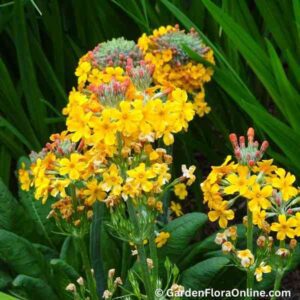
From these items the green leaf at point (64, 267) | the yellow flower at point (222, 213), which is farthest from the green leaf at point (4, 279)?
the yellow flower at point (222, 213)

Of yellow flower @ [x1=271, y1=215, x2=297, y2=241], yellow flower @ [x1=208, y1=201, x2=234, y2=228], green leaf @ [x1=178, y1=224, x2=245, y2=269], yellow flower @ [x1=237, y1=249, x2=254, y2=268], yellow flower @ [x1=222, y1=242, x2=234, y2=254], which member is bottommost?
green leaf @ [x1=178, y1=224, x2=245, y2=269]

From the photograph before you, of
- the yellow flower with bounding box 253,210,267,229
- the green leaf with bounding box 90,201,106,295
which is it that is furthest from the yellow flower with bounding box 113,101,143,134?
the green leaf with bounding box 90,201,106,295

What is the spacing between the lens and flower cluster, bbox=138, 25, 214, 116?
215 cm

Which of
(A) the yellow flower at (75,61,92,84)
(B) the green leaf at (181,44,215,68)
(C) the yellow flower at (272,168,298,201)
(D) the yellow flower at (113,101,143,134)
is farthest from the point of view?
(B) the green leaf at (181,44,215,68)

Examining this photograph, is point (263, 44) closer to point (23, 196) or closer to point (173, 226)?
point (173, 226)

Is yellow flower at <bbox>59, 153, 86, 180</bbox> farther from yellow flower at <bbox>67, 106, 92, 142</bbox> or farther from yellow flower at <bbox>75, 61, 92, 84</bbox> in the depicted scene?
yellow flower at <bbox>75, 61, 92, 84</bbox>

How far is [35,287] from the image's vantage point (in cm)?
196

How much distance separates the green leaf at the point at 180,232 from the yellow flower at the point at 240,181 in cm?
50

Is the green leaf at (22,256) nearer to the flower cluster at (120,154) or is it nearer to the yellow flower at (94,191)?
the flower cluster at (120,154)

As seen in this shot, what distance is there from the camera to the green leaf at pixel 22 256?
6.36 feet

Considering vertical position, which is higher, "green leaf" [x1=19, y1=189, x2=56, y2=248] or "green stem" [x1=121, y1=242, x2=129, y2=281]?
"green leaf" [x1=19, y1=189, x2=56, y2=248]

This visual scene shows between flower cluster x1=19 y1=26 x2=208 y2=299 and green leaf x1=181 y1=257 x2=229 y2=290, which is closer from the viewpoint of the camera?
flower cluster x1=19 y1=26 x2=208 y2=299

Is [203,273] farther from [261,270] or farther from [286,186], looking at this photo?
[286,186]

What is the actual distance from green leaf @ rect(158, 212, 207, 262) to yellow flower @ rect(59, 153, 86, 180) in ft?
1.90
